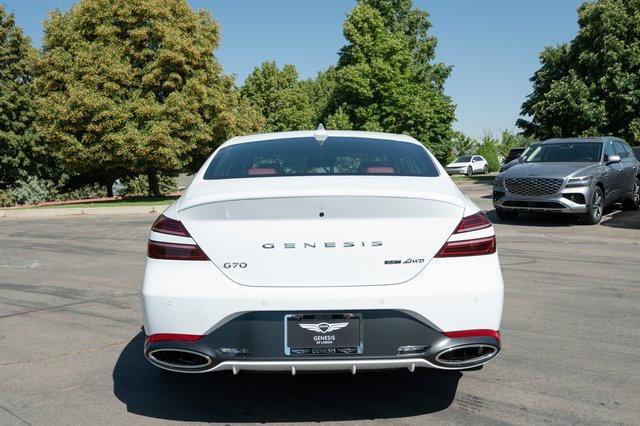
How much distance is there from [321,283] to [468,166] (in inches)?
1890

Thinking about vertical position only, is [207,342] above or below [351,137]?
below

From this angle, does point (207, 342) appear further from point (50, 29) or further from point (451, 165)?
point (451, 165)

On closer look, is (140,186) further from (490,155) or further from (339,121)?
(490,155)

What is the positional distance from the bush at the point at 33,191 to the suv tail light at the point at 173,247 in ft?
104

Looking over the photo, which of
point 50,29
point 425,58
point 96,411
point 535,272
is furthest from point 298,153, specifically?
point 425,58

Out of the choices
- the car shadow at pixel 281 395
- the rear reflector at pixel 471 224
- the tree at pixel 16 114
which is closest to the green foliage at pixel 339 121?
the tree at pixel 16 114

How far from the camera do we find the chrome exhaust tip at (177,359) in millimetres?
3115

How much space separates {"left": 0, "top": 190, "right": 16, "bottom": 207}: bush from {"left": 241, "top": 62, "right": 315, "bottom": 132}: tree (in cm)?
2377

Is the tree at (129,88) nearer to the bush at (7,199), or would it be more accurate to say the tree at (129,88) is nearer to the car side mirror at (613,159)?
the bush at (7,199)

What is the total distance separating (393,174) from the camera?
373cm

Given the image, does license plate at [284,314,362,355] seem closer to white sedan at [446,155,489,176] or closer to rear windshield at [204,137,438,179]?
rear windshield at [204,137,438,179]

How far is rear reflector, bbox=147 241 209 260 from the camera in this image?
3113 millimetres

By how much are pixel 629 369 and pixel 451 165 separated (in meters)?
45.7

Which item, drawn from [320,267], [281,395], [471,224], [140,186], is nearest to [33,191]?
[140,186]
